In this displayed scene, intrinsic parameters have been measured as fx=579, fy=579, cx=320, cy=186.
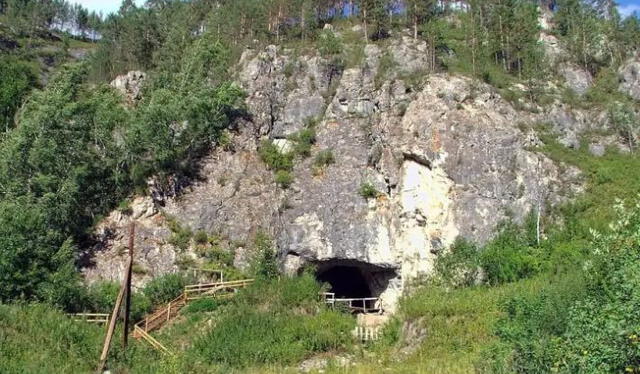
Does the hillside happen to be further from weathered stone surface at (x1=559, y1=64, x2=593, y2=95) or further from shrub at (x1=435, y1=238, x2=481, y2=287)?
weathered stone surface at (x1=559, y1=64, x2=593, y2=95)

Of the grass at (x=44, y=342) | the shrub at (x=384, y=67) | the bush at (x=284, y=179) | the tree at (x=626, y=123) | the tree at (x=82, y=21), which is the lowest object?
the grass at (x=44, y=342)

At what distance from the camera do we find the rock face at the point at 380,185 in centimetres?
3188

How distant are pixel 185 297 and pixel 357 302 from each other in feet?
39.1

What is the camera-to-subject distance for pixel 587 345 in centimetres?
999

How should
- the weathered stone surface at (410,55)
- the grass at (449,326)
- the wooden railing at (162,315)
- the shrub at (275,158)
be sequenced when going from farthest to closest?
the weathered stone surface at (410,55)
the shrub at (275,158)
the wooden railing at (162,315)
the grass at (449,326)

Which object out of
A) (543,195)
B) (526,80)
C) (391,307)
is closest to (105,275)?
(391,307)

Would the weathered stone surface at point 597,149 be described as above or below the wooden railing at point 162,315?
above

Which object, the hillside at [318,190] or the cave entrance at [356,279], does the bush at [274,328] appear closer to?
the hillside at [318,190]

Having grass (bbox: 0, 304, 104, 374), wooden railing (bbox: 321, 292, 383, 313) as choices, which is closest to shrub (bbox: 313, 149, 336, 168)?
wooden railing (bbox: 321, 292, 383, 313)

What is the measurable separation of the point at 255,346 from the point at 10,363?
31.0 ft

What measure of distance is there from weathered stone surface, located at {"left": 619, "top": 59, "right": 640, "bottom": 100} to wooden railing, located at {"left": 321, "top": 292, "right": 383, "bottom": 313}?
25424 mm

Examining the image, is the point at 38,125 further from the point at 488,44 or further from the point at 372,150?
the point at 488,44

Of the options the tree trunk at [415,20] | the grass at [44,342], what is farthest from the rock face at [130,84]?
the grass at [44,342]

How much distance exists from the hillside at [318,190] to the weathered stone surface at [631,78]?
137 mm
